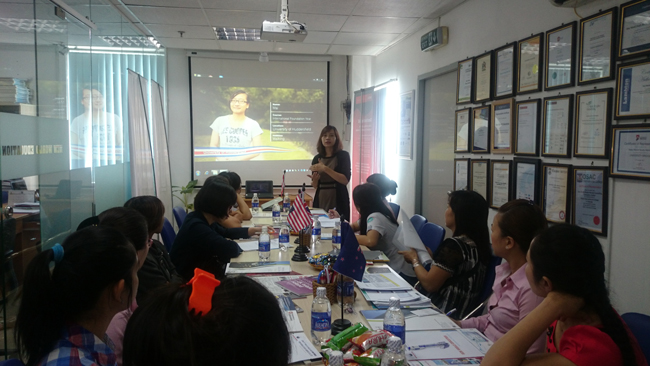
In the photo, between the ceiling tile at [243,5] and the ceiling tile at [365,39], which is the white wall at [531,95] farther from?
the ceiling tile at [243,5]

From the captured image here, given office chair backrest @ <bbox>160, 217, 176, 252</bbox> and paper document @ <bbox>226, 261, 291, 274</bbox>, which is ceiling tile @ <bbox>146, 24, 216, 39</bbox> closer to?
office chair backrest @ <bbox>160, 217, 176, 252</bbox>

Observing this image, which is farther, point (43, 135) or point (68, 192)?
point (68, 192)

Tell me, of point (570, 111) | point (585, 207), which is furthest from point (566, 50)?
point (585, 207)

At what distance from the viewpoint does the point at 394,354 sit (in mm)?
1433

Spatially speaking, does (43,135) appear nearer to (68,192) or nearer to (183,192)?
(68,192)

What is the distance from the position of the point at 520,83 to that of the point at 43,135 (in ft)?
11.3

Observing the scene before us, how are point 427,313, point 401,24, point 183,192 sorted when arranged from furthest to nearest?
point 183,192 → point 401,24 → point 427,313

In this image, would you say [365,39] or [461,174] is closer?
[461,174]

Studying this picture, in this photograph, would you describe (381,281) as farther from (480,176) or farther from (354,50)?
(354,50)

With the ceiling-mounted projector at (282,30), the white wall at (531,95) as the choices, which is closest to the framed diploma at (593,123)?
the white wall at (531,95)

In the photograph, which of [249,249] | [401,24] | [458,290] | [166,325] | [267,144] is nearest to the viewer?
[166,325]

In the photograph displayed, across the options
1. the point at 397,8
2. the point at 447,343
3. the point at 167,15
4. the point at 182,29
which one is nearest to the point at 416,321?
the point at 447,343

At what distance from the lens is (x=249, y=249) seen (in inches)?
124

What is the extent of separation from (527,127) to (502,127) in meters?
0.33
